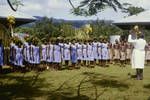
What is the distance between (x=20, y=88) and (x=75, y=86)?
1779mm

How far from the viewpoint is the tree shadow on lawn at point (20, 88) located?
11.7 m

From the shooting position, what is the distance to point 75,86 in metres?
13.6

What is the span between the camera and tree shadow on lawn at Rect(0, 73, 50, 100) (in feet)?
38.3

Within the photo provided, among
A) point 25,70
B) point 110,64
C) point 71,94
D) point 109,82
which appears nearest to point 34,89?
point 71,94

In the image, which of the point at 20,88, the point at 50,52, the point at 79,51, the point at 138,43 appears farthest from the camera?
the point at 79,51

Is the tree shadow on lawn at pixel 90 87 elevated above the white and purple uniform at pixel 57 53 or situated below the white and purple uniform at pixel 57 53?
below

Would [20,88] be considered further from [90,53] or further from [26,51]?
[90,53]

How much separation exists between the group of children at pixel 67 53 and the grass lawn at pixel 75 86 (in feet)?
2.48

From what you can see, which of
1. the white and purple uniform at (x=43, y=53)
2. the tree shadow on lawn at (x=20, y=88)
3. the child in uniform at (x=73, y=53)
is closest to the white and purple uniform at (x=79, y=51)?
the child in uniform at (x=73, y=53)

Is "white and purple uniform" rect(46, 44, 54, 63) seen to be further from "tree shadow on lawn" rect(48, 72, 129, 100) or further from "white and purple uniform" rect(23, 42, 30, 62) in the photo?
"tree shadow on lawn" rect(48, 72, 129, 100)

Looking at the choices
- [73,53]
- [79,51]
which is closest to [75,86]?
[73,53]

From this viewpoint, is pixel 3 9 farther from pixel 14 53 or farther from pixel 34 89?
pixel 34 89

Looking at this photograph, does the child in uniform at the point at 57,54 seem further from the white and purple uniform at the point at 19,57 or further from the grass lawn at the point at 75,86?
the white and purple uniform at the point at 19,57

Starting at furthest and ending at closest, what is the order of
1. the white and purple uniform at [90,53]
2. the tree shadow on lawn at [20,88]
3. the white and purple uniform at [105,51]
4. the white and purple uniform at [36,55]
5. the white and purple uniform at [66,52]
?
the white and purple uniform at [105,51], the white and purple uniform at [90,53], the white and purple uniform at [66,52], the white and purple uniform at [36,55], the tree shadow on lawn at [20,88]
